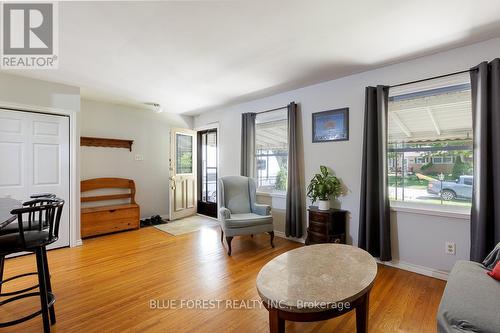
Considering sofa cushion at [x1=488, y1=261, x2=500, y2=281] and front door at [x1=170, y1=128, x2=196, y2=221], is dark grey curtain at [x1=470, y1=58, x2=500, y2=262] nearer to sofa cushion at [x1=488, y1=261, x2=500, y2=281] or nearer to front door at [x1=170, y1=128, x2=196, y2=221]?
sofa cushion at [x1=488, y1=261, x2=500, y2=281]

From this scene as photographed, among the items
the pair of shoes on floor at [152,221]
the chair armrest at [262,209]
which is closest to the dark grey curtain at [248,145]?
the chair armrest at [262,209]

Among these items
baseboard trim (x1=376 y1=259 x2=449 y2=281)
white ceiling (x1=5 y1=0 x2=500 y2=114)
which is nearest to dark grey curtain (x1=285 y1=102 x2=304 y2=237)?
white ceiling (x1=5 y1=0 x2=500 y2=114)

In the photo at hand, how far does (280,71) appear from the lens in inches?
118

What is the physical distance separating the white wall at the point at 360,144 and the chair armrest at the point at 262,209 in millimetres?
790

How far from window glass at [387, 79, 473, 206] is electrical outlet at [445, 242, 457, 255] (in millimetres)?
422

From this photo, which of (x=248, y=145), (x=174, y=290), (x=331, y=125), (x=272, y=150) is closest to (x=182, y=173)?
(x=248, y=145)

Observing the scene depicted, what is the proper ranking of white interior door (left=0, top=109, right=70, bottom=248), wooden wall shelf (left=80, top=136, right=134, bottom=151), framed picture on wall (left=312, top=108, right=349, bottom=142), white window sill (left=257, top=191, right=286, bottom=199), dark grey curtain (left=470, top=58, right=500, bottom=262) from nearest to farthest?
1. dark grey curtain (left=470, top=58, right=500, bottom=262)
2. white interior door (left=0, top=109, right=70, bottom=248)
3. framed picture on wall (left=312, top=108, right=349, bottom=142)
4. white window sill (left=257, top=191, right=286, bottom=199)
5. wooden wall shelf (left=80, top=136, right=134, bottom=151)

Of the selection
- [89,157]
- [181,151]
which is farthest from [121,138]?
[181,151]

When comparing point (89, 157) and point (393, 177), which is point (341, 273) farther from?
point (89, 157)

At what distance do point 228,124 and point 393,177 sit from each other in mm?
3122

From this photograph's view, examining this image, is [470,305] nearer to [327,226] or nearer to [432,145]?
[327,226]

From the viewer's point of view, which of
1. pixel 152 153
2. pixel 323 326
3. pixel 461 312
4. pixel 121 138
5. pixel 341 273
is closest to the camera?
pixel 461 312

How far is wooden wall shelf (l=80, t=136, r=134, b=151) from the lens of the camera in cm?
417

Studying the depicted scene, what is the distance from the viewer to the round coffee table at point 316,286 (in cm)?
130
